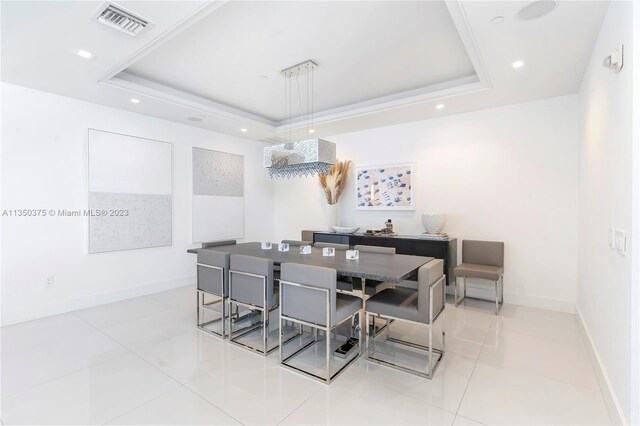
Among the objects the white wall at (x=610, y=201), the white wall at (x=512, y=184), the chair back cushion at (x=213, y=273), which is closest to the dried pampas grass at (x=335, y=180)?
the white wall at (x=512, y=184)

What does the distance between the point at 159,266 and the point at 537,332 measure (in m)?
5.39

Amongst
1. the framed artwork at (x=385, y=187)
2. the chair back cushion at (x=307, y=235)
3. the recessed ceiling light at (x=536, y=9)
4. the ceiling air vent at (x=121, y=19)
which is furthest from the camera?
the chair back cushion at (x=307, y=235)

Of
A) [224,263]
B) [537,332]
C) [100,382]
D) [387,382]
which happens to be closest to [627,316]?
[387,382]

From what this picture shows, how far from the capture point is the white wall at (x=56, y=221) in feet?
12.1

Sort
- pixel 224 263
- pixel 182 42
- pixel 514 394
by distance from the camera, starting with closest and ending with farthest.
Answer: pixel 514 394
pixel 182 42
pixel 224 263

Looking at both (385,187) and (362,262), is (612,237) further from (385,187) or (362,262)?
(385,187)

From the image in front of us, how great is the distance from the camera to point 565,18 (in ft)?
7.77

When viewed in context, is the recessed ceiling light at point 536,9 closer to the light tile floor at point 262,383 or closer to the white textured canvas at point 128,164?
the light tile floor at point 262,383

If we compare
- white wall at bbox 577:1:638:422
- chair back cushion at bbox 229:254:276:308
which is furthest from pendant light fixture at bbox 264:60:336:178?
white wall at bbox 577:1:638:422

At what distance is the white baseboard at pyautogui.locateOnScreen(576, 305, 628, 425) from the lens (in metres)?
1.86

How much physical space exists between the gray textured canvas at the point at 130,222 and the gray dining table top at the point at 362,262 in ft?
6.04

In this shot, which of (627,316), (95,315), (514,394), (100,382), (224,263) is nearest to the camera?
(627,316)

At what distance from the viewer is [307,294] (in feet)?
8.54

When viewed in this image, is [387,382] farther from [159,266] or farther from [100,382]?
[159,266]
